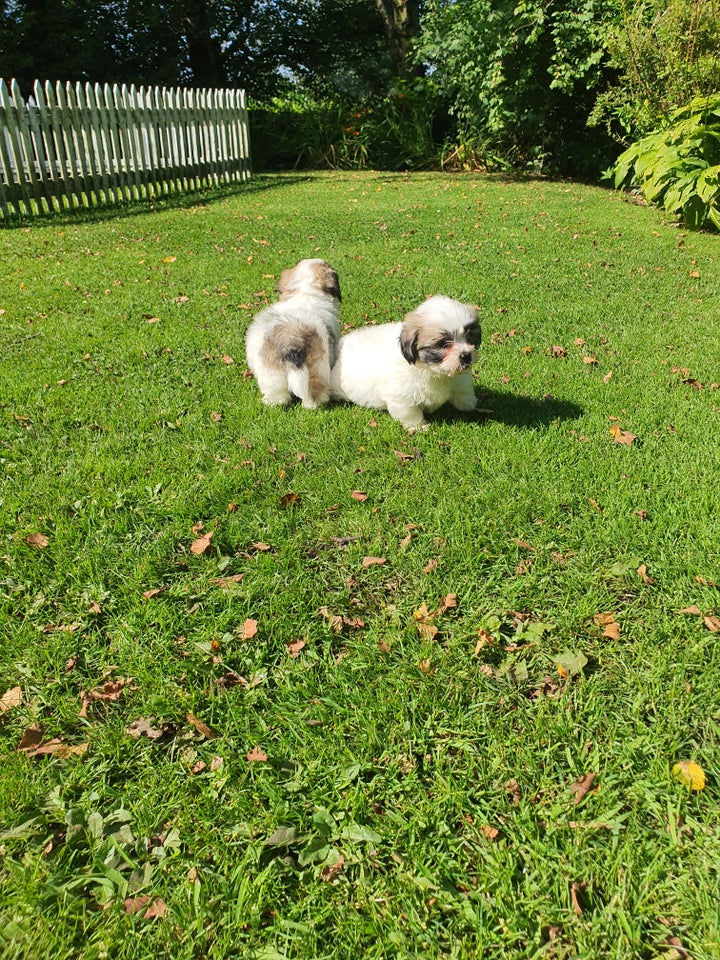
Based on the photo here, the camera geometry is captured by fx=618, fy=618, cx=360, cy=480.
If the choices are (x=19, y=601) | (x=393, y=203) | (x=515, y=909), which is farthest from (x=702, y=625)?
(x=393, y=203)

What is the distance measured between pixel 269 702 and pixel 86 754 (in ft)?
2.40

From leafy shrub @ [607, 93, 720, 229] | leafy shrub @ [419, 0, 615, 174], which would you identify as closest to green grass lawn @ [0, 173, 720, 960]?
leafy shrub @ [607, 93, 720, 229]

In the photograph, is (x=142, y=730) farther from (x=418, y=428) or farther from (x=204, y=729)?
(x=418, y=428)

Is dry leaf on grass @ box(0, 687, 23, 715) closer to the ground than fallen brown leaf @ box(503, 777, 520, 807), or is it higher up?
higher up

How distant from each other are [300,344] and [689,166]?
9.38 meters

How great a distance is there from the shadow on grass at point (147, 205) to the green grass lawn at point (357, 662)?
22.0 ft

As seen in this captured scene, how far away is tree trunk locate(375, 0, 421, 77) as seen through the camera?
19281 millimetres

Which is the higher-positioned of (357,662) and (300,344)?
(300,344)

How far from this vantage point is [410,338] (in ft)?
13.3

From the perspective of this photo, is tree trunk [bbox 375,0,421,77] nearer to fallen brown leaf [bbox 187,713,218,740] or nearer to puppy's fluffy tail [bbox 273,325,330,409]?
puppy's fluffy tail [bbox 273,325,330,409]

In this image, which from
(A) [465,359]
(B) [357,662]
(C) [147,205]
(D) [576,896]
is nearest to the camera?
(D) [576,896]

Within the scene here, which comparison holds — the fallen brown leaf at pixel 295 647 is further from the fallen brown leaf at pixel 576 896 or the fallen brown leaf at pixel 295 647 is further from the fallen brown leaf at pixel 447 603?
the fallen brown leaf at pixel 576 896

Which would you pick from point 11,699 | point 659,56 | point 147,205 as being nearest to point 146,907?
point 11,699

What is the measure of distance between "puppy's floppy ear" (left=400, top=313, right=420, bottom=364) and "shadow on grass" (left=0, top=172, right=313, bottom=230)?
9.45m
